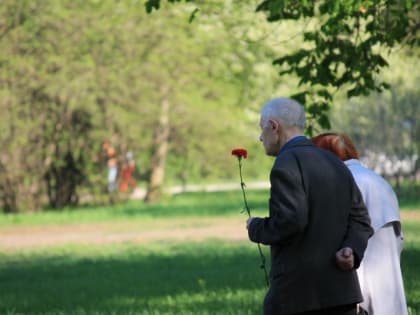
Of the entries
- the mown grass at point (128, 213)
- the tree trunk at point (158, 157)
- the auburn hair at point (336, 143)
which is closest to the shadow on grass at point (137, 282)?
the auburn hair at point (336, 143)

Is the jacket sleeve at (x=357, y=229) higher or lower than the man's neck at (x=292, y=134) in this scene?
lower

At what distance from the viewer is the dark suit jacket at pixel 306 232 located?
19.6ft

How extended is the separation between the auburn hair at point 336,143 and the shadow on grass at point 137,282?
16.2 ft

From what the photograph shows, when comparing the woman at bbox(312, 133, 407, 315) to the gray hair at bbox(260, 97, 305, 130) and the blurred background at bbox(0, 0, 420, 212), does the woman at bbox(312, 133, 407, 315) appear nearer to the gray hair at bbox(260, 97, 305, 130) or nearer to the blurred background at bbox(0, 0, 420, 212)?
the gray hair at bbox(260, 97, 305, 130)

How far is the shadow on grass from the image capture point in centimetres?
1341

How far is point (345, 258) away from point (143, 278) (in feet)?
38.6

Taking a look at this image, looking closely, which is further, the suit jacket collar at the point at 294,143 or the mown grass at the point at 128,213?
the mown grass at the point at 128,213

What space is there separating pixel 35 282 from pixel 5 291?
1.33m

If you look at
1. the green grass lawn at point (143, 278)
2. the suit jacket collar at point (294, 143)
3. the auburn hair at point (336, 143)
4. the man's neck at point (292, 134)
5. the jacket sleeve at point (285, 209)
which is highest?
the man's neck at point (292, 134)

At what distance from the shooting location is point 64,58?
3734 cm

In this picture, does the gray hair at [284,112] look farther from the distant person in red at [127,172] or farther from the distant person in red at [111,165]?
the distant person in red at [127,172]


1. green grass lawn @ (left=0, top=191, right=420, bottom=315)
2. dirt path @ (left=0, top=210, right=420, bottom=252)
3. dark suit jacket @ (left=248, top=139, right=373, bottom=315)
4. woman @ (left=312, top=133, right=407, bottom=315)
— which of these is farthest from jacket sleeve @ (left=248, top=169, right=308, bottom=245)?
dirt path @ (left=0, top=210, right=420, bottom=252)

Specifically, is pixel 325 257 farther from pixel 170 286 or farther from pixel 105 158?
pixel 105 158

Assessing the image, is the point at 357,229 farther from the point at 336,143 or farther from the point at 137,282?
the point at 137,282
